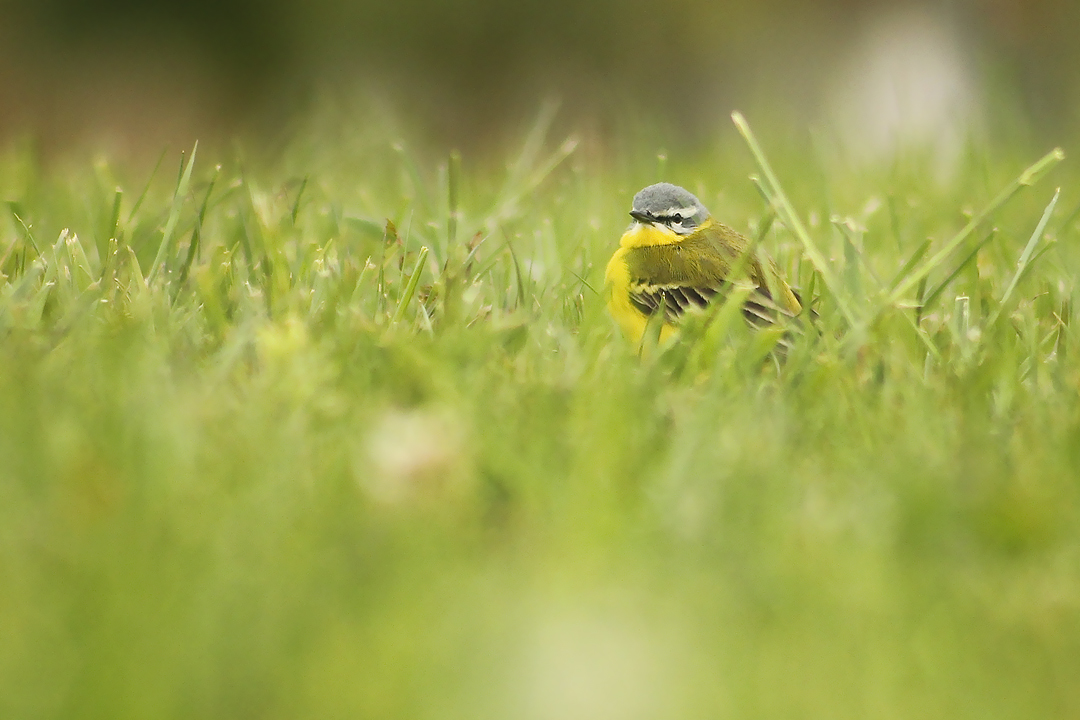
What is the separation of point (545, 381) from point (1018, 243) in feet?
8.11

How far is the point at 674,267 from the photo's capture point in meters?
3.33

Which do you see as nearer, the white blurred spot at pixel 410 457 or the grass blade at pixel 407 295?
the white blurred spot at pixel 410 457

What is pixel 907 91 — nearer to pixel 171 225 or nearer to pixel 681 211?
pixel 681 211

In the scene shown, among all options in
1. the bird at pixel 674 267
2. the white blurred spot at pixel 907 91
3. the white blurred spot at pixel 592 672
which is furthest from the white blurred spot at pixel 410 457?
the white blurred spot at pixel 907 91

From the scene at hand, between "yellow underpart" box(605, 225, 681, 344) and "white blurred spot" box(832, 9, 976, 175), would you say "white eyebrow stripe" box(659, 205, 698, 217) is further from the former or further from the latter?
"white blurred spot" box(832, 9, 976, 175)

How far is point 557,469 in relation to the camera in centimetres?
179

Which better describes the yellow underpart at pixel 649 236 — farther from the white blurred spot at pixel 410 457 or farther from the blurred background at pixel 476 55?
the blurred background at pixel 476 55

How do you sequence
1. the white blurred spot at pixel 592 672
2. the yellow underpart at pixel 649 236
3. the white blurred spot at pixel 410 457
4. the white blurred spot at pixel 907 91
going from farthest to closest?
the white blurred spot at pixel 907 91 < the yellow underpart at pixel 649 236 < the white blurred spot at pixel 410 457 < the white blurred spot at pixel 592 672

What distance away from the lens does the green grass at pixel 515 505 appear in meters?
1.28

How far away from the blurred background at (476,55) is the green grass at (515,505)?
5.62 metres

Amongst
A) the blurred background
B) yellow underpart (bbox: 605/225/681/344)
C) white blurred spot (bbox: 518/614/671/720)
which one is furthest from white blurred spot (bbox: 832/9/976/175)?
white blurred spot (bbox: 518/614/671/720)

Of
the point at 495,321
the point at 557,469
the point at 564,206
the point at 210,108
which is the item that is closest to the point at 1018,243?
the point at 564,206

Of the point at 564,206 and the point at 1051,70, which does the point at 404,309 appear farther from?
the point at 1051,70

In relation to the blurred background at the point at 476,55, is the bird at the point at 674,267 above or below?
above
